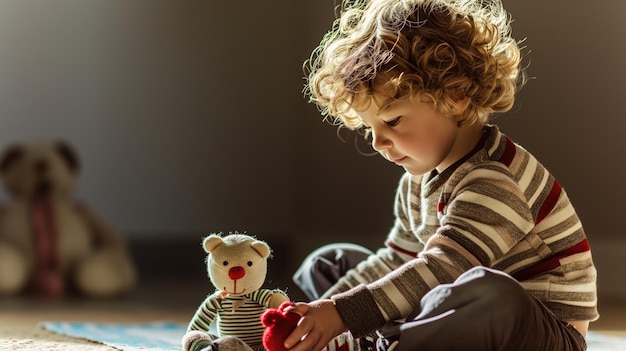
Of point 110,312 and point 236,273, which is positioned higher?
point 110,312

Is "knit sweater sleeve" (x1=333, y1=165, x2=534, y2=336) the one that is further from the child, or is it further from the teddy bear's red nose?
the teddy bear's red nose

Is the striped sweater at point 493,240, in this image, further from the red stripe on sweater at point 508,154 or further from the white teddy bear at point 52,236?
the white teddy bear at point 52,236

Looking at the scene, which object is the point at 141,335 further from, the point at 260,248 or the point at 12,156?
the point at 12,156

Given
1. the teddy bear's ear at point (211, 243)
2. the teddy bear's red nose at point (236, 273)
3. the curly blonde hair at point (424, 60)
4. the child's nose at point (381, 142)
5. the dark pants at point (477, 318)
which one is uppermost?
the curly blonde hair at point (424, 60)

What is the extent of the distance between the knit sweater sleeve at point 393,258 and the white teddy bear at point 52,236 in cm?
90

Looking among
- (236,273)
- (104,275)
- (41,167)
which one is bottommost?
(236,273)

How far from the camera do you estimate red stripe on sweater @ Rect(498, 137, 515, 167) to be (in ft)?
3.37

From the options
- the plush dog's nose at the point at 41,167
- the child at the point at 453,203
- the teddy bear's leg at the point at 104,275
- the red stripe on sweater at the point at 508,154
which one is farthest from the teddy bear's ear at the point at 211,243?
the plush dog's nose at the point at 41,167

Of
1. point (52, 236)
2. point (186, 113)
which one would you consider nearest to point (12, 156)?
point (52, 236)

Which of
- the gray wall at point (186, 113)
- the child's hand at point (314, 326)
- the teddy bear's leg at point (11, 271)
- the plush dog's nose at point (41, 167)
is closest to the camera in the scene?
the child's hand at point (314, 326)

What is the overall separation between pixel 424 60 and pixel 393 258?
35 cm

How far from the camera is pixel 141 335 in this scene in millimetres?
1330

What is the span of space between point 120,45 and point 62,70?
0.17 m

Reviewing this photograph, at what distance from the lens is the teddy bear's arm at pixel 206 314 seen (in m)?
0.98
